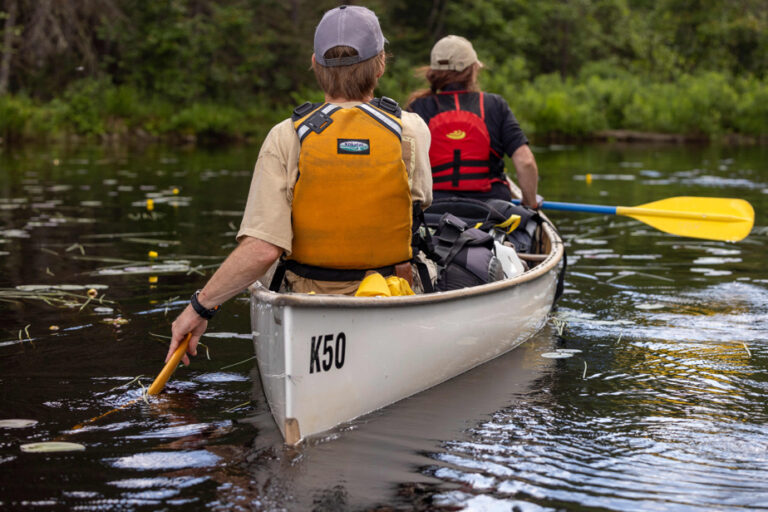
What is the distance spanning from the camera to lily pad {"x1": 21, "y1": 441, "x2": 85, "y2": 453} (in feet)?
10.7

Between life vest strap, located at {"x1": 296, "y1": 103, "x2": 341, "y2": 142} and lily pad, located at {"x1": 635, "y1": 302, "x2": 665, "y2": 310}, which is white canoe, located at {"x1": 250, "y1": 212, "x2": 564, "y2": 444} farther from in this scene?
lily pad, located at {"x1": 635, "y1": 302, "x2": 665, "y2": 310}

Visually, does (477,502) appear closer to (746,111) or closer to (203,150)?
(203,150)

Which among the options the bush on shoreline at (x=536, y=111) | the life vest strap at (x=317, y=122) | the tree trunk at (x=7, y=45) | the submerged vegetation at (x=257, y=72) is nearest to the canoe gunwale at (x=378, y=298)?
the life vest strap at (x=317, y=122)

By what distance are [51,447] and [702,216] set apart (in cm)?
472

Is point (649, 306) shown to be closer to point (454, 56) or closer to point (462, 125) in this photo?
point (462, 125)

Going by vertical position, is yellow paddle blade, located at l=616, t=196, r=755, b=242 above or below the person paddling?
below

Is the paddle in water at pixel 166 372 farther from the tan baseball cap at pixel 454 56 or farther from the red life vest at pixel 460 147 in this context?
the tan baseball cap at pixel 454 56

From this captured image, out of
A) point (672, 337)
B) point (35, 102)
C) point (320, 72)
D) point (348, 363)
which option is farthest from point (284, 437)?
point (35, 102)

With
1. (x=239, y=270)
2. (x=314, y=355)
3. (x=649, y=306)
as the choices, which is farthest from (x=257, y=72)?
(x=314, y=355)

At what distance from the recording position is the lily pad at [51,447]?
3260 millimetres

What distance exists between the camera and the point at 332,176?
11.1 feet

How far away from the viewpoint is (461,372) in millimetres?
4398

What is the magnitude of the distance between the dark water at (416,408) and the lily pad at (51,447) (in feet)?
0.16

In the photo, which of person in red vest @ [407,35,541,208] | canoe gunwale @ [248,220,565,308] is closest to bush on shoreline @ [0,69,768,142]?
person in red vest @ [407,35,541,208]
